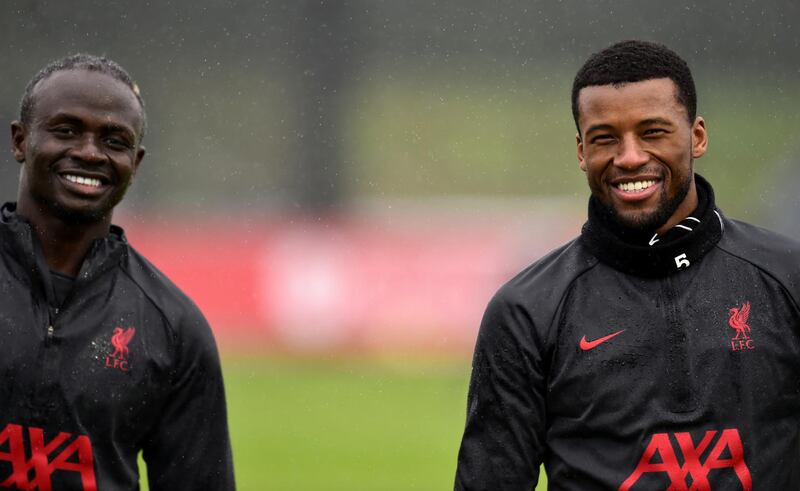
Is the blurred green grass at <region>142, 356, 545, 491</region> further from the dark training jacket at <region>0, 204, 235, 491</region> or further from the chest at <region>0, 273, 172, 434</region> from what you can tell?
the chest at <region>0, 273, 172, 434</region>

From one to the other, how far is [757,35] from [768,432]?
23.0m

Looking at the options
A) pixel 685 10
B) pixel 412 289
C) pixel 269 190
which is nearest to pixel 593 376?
pixel 412 289

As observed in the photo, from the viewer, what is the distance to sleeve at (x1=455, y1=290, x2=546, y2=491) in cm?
362

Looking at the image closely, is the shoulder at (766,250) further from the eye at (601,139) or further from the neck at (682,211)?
the eye at (601,139)

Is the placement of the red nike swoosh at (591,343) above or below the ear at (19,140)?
below

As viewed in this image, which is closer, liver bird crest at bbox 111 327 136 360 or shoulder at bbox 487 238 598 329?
shoulder at bbox 487 238 598 329

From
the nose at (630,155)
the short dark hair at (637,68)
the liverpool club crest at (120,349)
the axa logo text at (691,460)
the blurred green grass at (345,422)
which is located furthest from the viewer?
the blurred green grass at (345,422)

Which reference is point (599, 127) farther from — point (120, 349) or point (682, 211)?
point (120, 349)

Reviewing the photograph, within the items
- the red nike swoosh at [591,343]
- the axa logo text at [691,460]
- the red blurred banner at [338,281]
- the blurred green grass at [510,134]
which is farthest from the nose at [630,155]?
the blurred green grass at [510,134]

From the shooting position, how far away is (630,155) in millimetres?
3592

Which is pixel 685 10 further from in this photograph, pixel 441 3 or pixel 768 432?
pixel 768 432

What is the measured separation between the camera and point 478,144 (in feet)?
90.6

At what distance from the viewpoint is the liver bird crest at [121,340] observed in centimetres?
394

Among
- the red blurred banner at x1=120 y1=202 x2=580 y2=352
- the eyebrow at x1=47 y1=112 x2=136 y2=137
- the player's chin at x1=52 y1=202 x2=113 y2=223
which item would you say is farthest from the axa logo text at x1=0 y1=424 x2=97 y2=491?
the red blurred banner at x1=120 y1=202 x2=580 y2=352
